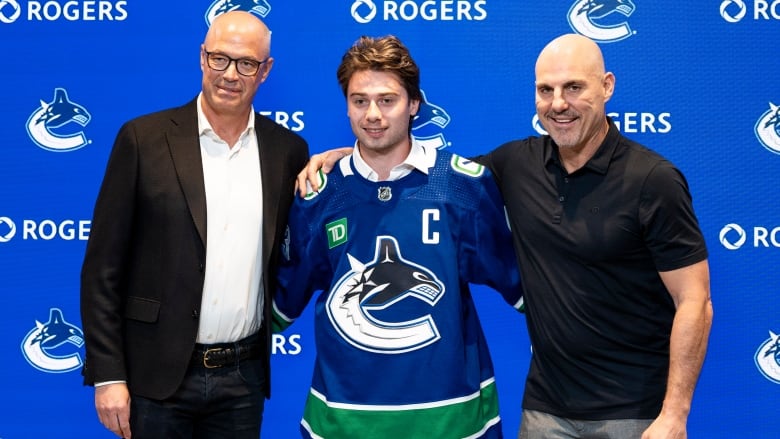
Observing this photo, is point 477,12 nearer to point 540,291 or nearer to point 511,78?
point 511,78

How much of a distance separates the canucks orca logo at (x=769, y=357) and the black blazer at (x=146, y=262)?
6.87 feet

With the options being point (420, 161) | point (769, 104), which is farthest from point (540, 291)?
point (769, 104)

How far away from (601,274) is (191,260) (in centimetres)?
111

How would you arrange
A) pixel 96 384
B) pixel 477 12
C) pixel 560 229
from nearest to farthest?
pixel 560 229
pixel 96 384
pixel 477 12

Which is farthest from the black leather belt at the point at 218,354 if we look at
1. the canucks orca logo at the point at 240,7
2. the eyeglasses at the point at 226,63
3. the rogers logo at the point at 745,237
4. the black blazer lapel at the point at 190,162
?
the rogers logo at the point at 745,237

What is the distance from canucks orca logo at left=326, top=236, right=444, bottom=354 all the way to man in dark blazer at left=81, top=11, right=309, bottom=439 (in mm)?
321

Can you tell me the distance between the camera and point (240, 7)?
3.40 metres

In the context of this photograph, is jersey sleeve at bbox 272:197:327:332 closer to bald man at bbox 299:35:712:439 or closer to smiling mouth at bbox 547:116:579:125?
bald man at bbox 299:35:712:439

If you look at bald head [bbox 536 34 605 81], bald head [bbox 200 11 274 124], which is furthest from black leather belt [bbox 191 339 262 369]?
bald head [bbox 536 34 605 81]

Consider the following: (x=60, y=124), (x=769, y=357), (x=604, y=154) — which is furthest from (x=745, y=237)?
(x=60, y=124)

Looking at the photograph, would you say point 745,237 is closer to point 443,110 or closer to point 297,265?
point 443,110

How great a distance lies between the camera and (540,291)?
7.54 feet

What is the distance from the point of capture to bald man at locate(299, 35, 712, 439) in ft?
6.99

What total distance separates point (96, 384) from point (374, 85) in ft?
3.69
